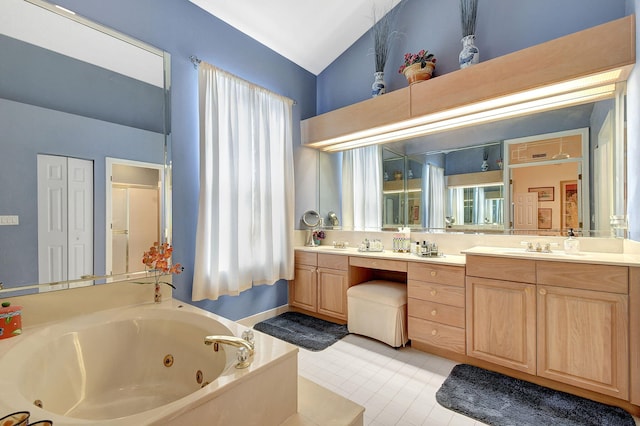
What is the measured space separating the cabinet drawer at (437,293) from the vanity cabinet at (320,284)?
718 millimetres

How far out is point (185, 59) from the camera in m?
2.45

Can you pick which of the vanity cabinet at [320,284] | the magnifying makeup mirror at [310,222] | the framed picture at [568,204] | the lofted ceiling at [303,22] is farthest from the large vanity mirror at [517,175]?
the lofted ceiling at [303,22]

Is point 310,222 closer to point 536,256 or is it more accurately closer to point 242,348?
point 536,256

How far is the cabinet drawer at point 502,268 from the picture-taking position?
186cm

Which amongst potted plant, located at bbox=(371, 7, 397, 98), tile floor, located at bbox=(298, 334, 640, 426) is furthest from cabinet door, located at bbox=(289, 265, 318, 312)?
potted plant, located at bbox=(371, 7, 397, 98)

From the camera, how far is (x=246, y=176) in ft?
9.20

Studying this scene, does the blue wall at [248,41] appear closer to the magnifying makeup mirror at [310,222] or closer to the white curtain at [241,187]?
the white curtain at [241,187]

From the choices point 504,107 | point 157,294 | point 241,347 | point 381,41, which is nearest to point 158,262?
point 157,294

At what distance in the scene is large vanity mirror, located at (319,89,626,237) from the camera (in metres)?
2.00

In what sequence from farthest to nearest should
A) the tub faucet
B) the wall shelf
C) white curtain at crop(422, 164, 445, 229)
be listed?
white curtain at crop(422, 164, 445, 229) < the wall shelf < the tub faucet

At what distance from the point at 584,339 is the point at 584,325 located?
0.09 metres

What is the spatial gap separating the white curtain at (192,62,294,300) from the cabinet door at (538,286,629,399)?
2295mm

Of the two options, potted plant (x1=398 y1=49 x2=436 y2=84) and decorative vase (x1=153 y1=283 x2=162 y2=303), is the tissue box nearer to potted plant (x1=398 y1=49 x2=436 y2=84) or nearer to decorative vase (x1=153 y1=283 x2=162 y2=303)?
decorative vase (x1=153 y1=283 x2=162 y2=303)

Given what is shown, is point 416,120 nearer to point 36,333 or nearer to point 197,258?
point 197,258
